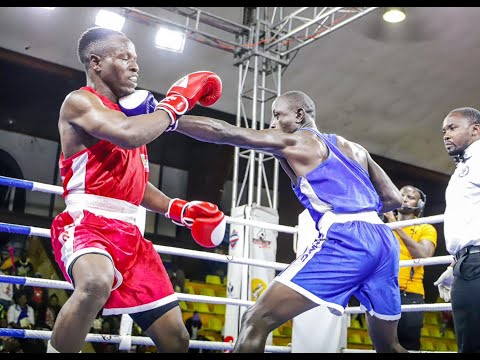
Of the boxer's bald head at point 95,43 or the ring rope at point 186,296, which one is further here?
the ring rope at point 186,296

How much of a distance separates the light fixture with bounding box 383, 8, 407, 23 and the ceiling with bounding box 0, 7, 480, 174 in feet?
1.61

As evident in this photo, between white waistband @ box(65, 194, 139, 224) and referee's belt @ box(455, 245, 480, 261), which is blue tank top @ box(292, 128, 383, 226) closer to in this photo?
referee's belt @ box(455, 245, 480, 261)

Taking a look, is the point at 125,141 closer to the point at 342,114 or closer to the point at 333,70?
the point at 333,70

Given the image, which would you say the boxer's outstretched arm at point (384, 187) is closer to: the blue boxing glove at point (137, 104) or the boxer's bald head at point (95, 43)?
the blue boxing glove at point (137, 104)

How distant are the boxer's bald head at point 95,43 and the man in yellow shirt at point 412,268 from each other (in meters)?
2.30

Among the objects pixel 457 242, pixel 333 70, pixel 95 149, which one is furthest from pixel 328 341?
pixel 333 70

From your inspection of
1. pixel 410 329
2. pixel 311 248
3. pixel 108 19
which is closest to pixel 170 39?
pixel 108 19

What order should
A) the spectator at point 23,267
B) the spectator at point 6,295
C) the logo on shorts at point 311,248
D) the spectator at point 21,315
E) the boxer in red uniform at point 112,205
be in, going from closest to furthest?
1. the boxer in red uniform at point 112,205
2. the logo on shorts at point 311,248
3. the spectator at point 21,315
4. the spectator at point 6,295
5. the spectator at point 23,267

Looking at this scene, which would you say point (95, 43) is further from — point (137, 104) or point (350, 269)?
point (350, 269)

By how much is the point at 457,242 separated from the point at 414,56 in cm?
605

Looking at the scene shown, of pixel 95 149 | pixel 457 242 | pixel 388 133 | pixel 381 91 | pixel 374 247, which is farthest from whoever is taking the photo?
pixel 388 133

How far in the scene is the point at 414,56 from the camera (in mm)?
8000

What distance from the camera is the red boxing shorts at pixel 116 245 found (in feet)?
6.27

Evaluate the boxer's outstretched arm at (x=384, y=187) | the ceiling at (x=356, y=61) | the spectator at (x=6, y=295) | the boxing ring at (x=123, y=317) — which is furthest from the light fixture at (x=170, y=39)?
the boxer's outstretched arm at (x=384, y=187)
